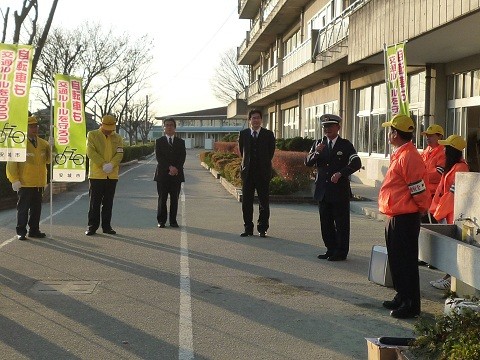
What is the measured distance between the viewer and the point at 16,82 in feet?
32.3

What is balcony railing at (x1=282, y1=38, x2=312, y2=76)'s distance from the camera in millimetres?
26386

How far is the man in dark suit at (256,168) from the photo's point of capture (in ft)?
37.8

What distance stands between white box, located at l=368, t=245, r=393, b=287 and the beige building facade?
17.6 feet

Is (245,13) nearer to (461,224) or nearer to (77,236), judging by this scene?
(77,236)

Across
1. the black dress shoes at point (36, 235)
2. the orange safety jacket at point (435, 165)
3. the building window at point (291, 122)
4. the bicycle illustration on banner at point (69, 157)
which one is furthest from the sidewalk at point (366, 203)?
the building window at point (291, 122)

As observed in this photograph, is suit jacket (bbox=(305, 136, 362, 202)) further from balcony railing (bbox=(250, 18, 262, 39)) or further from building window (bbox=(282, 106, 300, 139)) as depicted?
balcony railing (bbox=(250, 18, 262, 39))

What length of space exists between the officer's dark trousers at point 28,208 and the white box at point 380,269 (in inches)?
232

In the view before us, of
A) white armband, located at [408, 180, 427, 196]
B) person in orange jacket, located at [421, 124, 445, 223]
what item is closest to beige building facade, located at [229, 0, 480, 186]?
person in orange jacket, located at [421, 124, 445, 223]

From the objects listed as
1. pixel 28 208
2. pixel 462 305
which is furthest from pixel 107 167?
pixel 462 305

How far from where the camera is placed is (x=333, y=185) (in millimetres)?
9281

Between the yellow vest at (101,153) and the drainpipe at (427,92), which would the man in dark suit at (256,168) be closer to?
the yellow vest at (101,153)

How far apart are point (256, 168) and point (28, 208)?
3.85m

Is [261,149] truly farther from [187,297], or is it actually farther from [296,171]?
[296,171]

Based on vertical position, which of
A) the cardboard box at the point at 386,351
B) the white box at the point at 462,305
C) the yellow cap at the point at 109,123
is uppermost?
the yellow cap at the point at 109,123
